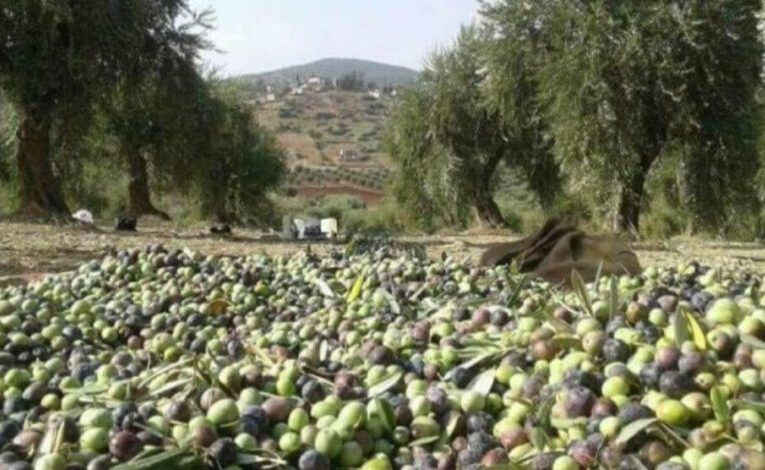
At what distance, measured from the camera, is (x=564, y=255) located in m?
5.68

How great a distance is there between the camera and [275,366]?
96.3 inches

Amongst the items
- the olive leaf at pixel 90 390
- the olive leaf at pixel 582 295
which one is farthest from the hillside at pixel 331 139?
the olive leaf at pixel 90 390

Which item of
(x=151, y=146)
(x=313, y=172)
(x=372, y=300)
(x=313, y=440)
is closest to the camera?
(x=313, y=440)

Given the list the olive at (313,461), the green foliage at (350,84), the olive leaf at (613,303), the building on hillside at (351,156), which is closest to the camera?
the olive at (313,461)

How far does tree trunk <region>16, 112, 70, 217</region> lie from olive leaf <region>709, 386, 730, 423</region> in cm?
1443

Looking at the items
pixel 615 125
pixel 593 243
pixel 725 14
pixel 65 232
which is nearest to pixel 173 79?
pixel 65 232

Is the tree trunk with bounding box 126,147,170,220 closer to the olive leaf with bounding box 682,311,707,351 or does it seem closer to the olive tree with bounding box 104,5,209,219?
the olive tree with bounding box 104,5,209,219

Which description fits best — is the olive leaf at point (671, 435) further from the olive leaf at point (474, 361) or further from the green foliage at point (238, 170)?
the green foliage at point (238, 170)

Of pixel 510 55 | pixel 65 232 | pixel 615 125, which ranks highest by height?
pixel 510 55

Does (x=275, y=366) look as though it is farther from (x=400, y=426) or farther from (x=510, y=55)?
(x=510, y=55)

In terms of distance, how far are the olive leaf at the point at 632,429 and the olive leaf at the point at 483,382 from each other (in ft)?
1.47

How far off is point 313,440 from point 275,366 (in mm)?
613

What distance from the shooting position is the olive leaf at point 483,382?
7.02ft

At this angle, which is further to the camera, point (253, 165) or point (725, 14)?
point (253, 165)
